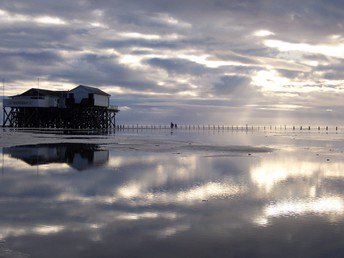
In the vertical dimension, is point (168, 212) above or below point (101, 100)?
below

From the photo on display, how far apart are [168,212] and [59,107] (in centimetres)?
8846

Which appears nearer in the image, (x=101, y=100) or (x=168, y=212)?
(x=168, y=212)

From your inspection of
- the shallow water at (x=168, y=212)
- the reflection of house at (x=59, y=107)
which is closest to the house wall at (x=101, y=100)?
the reflection of house at (x=59, y=107)

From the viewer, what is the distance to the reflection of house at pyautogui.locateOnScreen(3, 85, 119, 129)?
9300cm

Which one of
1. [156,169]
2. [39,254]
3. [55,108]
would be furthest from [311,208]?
[55,108]

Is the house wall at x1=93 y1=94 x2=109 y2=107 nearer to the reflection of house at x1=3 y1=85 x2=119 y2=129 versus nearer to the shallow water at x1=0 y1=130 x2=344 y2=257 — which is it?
the reflection of house at x1=3 y1=85 x2=119 y2=129

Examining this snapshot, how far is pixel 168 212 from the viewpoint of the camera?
10867mm

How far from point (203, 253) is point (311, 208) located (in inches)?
202

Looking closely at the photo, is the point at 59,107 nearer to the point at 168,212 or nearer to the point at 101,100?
the point at 101,100

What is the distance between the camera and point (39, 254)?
7.41 meters

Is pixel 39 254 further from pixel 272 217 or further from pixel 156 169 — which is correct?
pixel 156 169

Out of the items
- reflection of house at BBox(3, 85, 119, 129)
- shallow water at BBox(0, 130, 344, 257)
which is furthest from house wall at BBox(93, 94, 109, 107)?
shallow water at BBox(0, 130, 344, 257)

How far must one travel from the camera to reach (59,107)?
95.2 m

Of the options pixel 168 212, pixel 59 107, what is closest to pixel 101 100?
pixel 59 107
